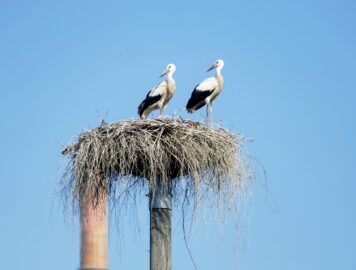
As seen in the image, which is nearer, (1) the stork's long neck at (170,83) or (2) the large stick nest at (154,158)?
(2) the large stick nest at (154,158)

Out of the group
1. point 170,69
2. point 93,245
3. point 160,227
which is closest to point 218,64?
point 170,69

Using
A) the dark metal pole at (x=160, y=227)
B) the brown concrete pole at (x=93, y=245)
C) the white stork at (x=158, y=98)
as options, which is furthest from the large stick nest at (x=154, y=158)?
the brown concrete pole at (x=93, y=245)

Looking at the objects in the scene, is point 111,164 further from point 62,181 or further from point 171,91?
point 171,91

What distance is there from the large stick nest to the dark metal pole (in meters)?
0.15

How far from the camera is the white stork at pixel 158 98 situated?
32.7 ft

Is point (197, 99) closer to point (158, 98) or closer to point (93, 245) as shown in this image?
point (158, 98)

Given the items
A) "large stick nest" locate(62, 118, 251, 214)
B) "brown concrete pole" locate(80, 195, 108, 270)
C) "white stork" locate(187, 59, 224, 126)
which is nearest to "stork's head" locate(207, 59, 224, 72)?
"white stork" locate(187, 59, 224, 126)

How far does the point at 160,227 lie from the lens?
26.8 ft

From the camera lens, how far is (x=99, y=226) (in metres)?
3.88

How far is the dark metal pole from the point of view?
7953mm

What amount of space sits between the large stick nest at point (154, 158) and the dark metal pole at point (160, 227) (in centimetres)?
15

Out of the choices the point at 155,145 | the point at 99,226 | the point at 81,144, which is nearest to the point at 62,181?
the point at 81,144

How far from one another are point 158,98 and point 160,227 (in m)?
2.32

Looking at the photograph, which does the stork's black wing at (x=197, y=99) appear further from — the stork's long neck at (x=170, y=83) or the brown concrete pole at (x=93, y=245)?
the brown concrete pole at (x=93, y=245)
